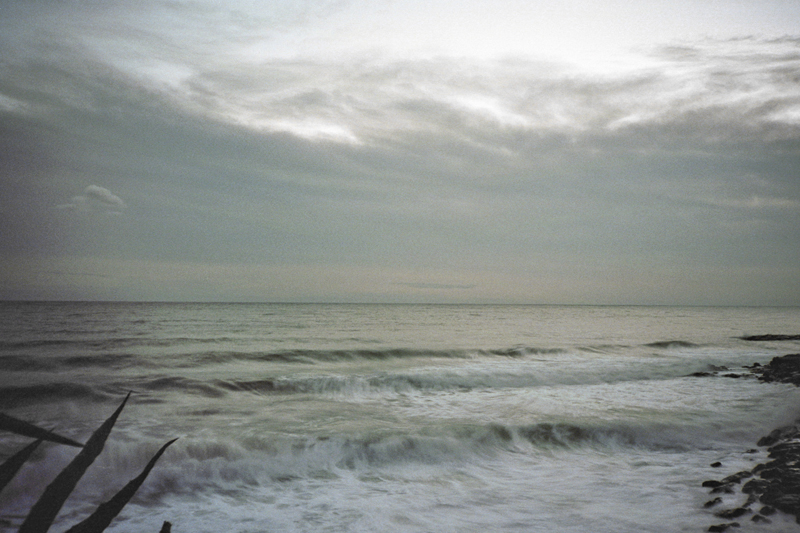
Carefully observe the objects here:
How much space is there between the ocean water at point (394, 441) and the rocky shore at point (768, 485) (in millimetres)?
186

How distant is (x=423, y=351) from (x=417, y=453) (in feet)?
51.7

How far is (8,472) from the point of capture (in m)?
0.99

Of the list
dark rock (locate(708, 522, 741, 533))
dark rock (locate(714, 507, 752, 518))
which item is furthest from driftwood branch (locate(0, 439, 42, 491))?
dark rock (locate(714, 507, 752, 518))

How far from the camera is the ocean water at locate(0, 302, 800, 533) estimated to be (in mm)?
6184

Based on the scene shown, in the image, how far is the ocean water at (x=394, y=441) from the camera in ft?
20.3

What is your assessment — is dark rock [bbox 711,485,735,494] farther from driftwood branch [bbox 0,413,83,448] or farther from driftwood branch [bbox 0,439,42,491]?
driftwood branch [bbox 0,413,83,448]

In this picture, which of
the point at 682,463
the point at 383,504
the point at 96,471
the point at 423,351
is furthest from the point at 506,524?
the point at 423,351

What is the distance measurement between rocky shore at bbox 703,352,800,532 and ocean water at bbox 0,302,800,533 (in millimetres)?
186

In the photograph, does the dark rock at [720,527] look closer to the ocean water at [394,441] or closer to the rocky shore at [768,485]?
the rocky shore at [768,485]

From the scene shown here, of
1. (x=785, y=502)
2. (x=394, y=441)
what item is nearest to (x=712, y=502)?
(x=785, y=502)

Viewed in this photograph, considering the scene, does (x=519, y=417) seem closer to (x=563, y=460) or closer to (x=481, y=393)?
(x=563, y=460)

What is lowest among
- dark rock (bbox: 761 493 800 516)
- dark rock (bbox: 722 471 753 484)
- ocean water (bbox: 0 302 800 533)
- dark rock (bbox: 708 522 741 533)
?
ocean water (bbox: 0 302 800 533)

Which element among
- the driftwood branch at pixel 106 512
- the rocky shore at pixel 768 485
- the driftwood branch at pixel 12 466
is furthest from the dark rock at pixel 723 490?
the driftwood branch at pixel 12 466

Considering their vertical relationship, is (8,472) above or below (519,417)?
above
